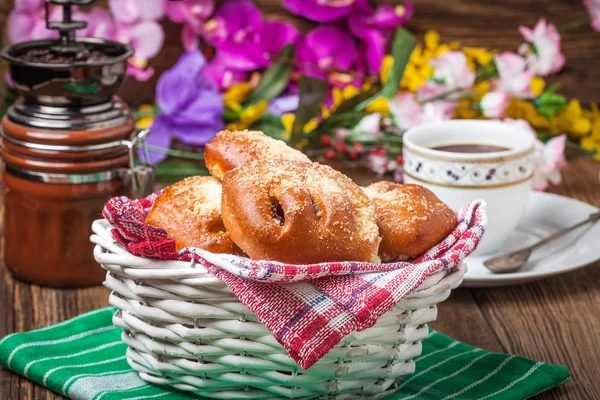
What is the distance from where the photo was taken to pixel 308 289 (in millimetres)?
808

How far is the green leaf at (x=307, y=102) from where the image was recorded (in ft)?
4.93

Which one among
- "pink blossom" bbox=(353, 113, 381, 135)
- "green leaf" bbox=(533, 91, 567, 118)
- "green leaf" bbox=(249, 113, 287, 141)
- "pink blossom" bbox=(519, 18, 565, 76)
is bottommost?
"green leaf" bbox=(249, 113, 287, 141)

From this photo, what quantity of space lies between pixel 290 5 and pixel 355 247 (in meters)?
1.12

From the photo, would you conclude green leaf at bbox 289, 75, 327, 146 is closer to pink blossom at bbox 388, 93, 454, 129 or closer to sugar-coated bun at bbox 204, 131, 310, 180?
pink blossom at bbox 388, 93, 454, 129

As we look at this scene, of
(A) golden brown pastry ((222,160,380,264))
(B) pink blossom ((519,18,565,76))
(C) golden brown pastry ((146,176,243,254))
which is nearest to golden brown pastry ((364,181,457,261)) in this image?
(A) golden brown pastry ((222,160,380,264))

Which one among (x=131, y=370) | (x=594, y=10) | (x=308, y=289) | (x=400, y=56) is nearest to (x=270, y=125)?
(x=400, y=56)

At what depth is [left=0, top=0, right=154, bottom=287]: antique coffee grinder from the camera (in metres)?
1.18

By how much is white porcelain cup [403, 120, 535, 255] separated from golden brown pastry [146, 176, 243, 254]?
15.1 inches

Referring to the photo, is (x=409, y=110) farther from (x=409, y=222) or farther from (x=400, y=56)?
(x=409, y=222)

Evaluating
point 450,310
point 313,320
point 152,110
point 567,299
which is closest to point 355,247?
point 313,320

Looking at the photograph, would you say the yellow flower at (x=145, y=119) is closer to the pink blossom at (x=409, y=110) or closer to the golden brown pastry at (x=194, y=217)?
the pink blossom at (x=409, y=110)

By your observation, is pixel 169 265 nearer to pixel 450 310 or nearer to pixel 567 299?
pixel 450 310

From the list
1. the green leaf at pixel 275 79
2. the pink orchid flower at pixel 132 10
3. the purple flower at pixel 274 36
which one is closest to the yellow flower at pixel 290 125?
the green leaf at pixel 275 79

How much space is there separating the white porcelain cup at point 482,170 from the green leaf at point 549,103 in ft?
1.30
